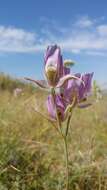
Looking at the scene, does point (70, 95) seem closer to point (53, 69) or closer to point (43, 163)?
point (53, 69)

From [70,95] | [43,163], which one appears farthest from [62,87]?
[43,163]

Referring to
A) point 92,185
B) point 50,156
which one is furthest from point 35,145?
point 92,185

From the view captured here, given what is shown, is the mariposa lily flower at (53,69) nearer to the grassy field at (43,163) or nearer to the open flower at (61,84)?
the open flower at (61,84)

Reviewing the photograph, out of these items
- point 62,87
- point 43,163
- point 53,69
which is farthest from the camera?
point 43,163

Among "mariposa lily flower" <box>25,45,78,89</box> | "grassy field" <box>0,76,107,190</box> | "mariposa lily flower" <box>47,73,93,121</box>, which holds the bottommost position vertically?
"grassy field" <box>0,76,107,190</box>

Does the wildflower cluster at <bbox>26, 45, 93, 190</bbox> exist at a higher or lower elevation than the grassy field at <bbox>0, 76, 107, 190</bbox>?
higher

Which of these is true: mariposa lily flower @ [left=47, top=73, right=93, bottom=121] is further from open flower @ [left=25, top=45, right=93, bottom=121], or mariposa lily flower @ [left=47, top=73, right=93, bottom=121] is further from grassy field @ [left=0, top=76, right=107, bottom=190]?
grassy field @ [left=0, top=76, right=107, bottom=190]

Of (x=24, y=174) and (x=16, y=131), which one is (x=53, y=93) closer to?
(x=24, y=174)

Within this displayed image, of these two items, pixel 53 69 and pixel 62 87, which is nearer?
pixel 53 69

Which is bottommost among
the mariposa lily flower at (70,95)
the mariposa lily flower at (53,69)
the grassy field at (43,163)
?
the grassy field at (43,163)

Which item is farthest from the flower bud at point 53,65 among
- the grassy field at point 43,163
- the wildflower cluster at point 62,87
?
the grassy field at point 43,163

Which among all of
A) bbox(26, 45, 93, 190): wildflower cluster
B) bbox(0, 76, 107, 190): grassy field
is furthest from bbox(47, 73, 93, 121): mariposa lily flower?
bbox(0, 76, 107, 190): grassy field

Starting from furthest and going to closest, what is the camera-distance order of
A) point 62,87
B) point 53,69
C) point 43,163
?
point 43,163 → point 62,87 → point 53,69
